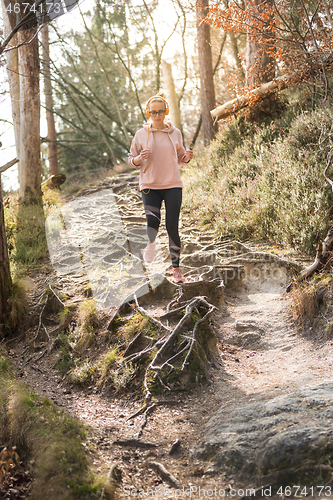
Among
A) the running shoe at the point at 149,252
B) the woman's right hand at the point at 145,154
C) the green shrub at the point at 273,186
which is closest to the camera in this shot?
Result: the woman's right hand at the point at 145,154

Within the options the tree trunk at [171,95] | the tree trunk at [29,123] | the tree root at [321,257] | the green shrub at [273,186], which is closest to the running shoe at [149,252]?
the tree root at [321,257]

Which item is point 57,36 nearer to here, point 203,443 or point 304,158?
A: point 304,158

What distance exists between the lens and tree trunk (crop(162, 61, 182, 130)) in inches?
537

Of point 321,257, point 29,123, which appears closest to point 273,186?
Answer: point 321,257

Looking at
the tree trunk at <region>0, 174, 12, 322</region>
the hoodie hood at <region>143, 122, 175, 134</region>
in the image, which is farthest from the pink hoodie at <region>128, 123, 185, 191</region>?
the tree trunk at <region>0, 174, 12, 322</region>

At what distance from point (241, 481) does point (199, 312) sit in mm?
2178

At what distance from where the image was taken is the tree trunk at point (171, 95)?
13648 millimetres

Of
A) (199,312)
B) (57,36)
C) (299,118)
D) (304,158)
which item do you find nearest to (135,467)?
(199,312)

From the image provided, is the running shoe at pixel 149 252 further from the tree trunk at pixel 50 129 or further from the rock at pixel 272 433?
the tree trunk at pixel 50 129

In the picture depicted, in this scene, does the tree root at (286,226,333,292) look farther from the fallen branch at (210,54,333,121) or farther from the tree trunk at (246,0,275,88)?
the tree trunk at (246,0,275,88)

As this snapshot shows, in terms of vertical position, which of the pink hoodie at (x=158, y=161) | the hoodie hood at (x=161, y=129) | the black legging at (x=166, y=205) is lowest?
the black legging at (x=166, y=205)

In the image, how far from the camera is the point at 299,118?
23.5 feet

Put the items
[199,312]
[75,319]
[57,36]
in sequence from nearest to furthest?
[199,312] → [75,319] → [57,36]

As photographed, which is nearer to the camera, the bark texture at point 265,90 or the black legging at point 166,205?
the black legging at point 166,205
